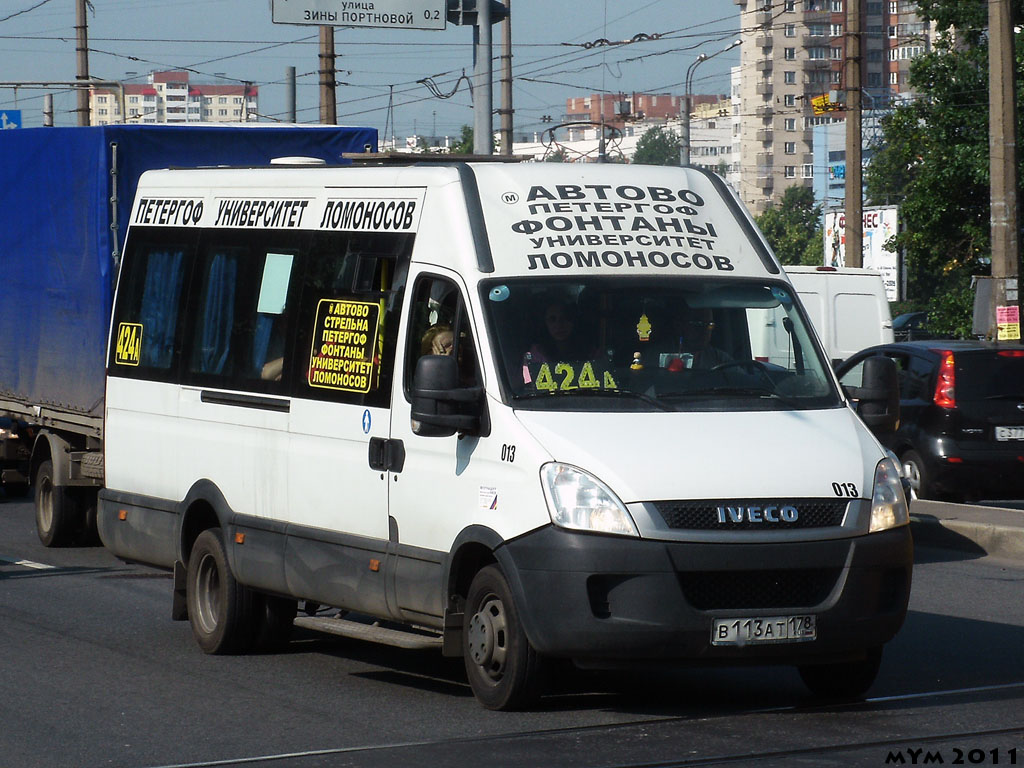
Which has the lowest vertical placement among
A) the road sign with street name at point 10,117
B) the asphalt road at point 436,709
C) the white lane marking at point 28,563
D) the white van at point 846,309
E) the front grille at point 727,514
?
the asphalt road at point 436,709

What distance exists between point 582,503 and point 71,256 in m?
8.59

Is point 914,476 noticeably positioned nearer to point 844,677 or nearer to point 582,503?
point 844,677

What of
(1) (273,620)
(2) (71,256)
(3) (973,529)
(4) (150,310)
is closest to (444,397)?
(1) (273,620)

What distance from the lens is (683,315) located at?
8.20 m

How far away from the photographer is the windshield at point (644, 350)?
787 centimetres

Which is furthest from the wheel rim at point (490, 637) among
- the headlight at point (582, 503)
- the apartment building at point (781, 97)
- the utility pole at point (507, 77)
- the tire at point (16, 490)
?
the apartment building at point (781, 97)

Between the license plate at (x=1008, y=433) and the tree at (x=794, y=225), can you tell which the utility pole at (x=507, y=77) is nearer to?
the license plate at (x=1008, y=433)

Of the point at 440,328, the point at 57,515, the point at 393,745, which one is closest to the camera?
the point at 393,745

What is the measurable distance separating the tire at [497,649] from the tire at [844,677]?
4.46 ft

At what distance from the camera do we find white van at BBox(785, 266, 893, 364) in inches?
848

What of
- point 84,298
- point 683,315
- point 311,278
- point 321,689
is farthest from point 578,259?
point 84,298

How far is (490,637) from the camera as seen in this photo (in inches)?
306

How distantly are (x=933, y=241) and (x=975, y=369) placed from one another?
20435 mm

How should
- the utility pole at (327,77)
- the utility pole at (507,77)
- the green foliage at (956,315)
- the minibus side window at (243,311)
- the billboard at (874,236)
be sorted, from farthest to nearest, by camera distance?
the billboard at (874,236) < the green foliage at (956,315) < the utility pole at (507,77) < the utility pole at (327,77) < the minibus side window at (243,311)
